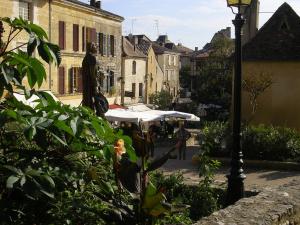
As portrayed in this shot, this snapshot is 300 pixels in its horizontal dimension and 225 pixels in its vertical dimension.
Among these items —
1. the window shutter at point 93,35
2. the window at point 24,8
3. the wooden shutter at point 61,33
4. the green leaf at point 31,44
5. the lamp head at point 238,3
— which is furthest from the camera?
the window shutter at point 93,35

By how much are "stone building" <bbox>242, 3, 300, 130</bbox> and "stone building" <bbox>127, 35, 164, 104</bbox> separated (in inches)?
1252

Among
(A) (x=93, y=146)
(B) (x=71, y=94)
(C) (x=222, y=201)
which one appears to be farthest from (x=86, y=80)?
(B) (x=71, y=94)

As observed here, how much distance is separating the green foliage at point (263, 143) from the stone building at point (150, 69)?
38.7m

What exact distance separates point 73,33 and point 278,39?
50.4 ft

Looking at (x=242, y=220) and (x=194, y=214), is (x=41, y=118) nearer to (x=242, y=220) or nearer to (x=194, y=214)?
(x=242, y=220)

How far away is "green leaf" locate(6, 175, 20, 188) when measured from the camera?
9.26 ft

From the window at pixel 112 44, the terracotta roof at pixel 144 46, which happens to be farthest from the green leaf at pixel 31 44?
the terracotta roof at pixel 144 46

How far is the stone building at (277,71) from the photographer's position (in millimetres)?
24203

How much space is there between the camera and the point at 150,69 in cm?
5881

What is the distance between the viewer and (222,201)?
853 centimetres

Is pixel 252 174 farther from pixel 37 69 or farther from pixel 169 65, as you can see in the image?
pixel 169 65

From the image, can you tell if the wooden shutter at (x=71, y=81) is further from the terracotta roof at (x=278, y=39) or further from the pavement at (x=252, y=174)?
the pavement at (x=252, y=174)

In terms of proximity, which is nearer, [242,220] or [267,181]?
[242,220]

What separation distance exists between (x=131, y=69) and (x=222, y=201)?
142ft
